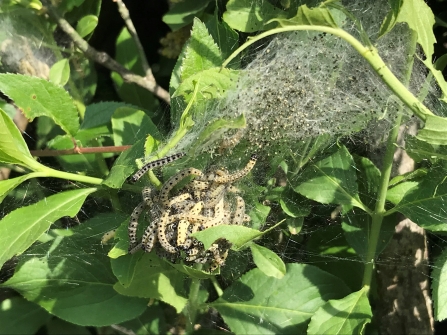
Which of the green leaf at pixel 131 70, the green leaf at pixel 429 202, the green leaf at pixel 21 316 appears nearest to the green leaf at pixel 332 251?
the green leaf at pixel 429 202

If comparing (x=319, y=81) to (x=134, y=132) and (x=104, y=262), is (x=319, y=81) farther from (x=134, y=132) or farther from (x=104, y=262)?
(x=104, y=262)

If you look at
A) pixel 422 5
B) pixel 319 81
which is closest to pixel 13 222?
pixel 319 81

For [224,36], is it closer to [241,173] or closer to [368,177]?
[241,173]

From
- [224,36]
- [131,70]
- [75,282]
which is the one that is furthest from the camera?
[131,70]

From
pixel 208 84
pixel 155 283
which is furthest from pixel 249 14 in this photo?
pixel 155 283

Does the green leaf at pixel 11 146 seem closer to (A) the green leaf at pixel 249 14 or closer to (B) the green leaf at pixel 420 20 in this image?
(A) the green leaf at pixel 249 14

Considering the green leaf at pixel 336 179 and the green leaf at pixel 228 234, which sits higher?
the green leaf at pixel 228 234
